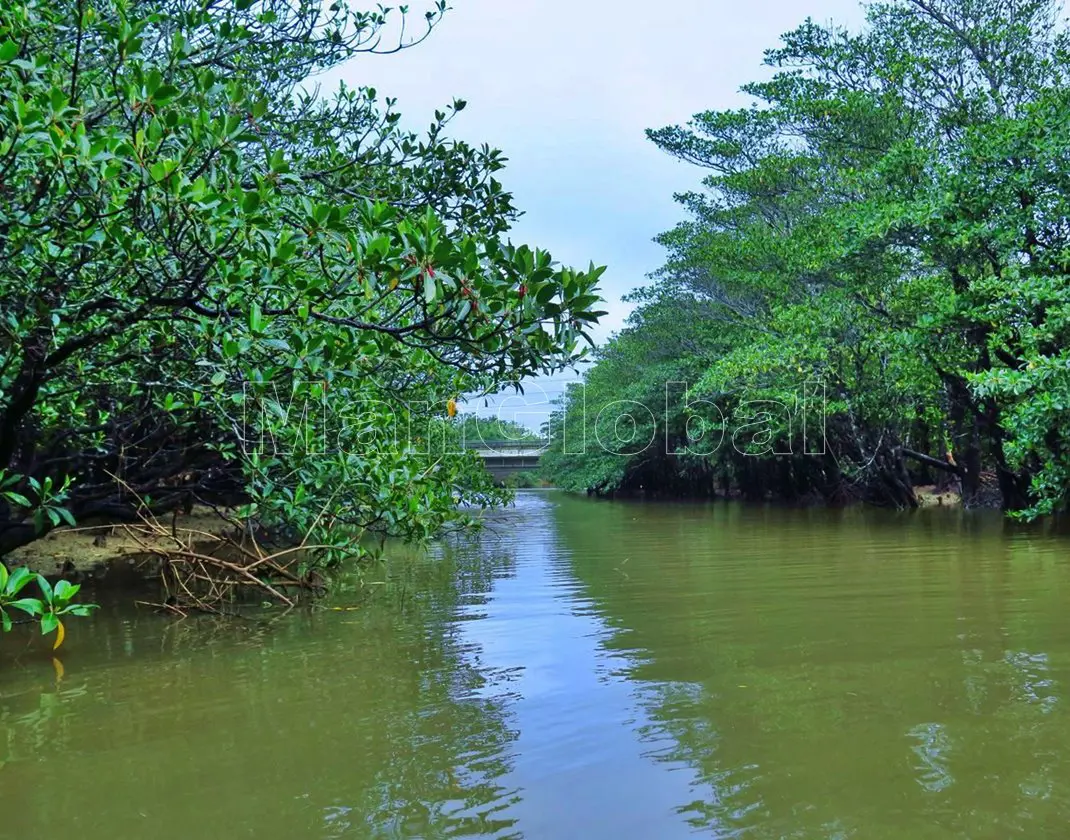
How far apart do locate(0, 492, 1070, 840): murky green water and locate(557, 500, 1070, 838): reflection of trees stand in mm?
17

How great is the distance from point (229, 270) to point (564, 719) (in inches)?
95.2

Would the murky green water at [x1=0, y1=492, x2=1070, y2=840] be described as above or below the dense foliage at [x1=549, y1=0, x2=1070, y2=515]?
below

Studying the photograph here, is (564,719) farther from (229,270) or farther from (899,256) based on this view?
(899,256)

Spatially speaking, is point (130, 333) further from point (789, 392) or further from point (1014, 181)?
point (789, 392)

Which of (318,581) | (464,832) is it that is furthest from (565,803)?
(318,581)

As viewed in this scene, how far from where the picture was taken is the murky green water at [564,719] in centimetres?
271

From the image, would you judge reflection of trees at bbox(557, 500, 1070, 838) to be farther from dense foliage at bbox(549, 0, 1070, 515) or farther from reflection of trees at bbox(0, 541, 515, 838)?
dense foliage at bbox(549, 0, 1070, 515)

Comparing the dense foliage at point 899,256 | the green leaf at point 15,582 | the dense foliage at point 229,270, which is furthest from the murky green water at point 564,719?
the dense foliage at point 899,256

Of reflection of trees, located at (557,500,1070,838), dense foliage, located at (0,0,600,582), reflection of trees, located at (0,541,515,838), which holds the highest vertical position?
dense foliage, located at (0,0,600,582)

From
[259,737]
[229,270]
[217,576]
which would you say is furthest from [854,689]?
[217,576]

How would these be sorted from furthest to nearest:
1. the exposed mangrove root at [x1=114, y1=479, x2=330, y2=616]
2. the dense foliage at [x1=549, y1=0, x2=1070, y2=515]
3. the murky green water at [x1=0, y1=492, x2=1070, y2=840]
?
1. the dense foliage at [x1=549, y1=0, x2=1070, y2=515]
2. the exposed mangrove root at [x1=114, y1=479, x2=330, y2=616]
3. the murky green water at [x1=0, y1=492, x2=1070, y2=840]

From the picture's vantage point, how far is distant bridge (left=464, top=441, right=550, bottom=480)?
40312 mm

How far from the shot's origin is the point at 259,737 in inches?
137

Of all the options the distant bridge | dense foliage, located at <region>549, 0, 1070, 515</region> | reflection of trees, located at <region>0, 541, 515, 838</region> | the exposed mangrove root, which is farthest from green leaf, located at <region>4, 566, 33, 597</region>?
the distant bridge
